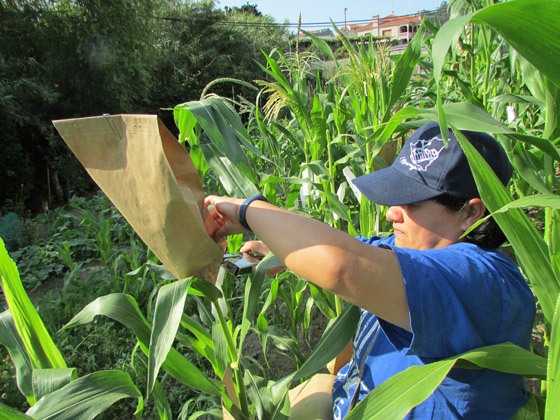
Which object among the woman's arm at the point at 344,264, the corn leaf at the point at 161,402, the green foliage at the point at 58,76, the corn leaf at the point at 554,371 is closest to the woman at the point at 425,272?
the woman's arm at the point at 344,264

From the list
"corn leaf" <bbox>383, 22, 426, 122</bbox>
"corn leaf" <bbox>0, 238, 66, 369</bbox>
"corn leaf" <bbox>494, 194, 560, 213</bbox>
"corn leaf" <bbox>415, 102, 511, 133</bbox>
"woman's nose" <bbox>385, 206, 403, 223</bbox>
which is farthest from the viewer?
"corn leaf" <bbox>383, 22, 426, 122</bbox>

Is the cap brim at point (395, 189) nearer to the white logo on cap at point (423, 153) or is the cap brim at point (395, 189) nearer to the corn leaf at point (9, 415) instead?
the white logo on cap at point (423, 153)

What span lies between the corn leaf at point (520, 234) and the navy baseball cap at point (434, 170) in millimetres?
252

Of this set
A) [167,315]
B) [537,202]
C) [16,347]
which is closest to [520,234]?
[537,202]

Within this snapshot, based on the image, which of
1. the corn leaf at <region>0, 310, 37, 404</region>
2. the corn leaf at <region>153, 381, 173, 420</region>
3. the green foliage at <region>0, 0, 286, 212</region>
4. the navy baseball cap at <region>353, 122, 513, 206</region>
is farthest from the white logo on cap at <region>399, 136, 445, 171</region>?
the green foliage at <region>0, 0, 286, 212</region>

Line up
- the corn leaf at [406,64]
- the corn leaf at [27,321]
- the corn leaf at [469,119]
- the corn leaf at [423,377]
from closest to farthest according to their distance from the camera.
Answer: the corn leaf at [423,377]
the corn leaf at [469,119]
the corn leaf at [27,321]
the corn leaf at [406,64]

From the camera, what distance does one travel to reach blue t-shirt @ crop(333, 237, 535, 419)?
676 mm

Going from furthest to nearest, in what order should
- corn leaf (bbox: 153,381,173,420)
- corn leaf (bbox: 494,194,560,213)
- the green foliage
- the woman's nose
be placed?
the green foliage
corn leaf (bbox: 153,381,173,420)
the woman's nose
corn leaf (bbox: 494,194,560,213)

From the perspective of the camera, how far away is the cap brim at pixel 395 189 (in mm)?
870

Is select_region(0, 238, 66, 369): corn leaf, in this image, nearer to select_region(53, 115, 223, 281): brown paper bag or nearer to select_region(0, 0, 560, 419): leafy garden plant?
select_region(0, 0, 560, 419): leafy garden plant

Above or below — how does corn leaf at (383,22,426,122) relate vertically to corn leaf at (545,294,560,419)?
above

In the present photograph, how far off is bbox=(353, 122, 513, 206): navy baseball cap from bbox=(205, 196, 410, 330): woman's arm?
9.4 inches

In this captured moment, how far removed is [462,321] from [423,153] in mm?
383

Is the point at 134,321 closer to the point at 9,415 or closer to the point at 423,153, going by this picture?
the point at 9,415
